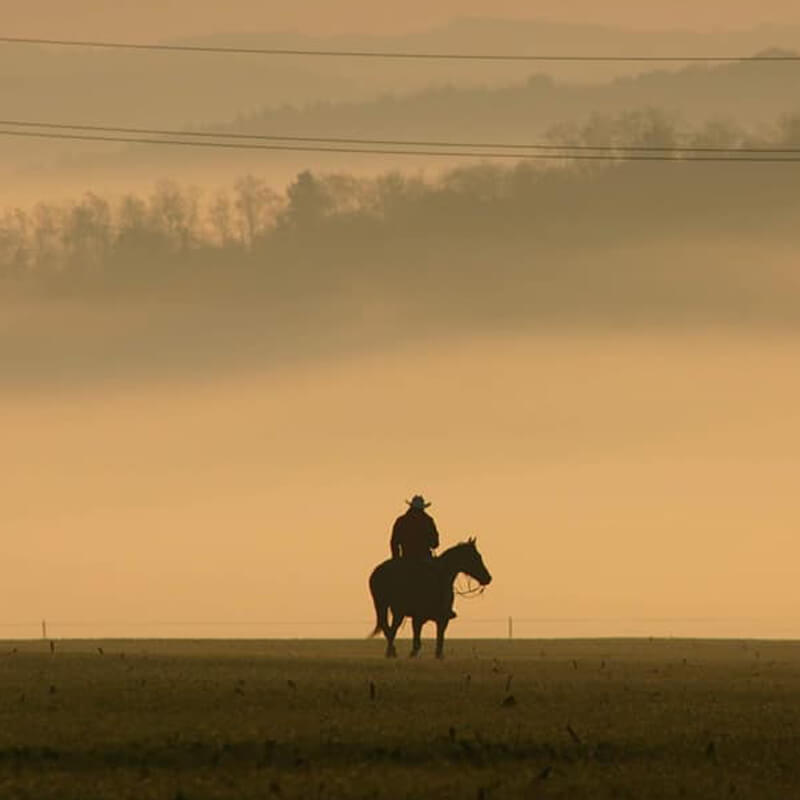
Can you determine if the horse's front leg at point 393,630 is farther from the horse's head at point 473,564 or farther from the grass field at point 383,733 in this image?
the grass field at point 383,733

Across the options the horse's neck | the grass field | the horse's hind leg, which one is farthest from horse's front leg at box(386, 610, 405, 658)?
the grass field

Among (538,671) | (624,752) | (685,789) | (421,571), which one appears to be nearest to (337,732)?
(624,752)

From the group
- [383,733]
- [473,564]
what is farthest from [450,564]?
[383,733]

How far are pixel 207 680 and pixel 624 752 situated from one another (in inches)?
436

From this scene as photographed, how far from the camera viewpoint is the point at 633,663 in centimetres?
5856

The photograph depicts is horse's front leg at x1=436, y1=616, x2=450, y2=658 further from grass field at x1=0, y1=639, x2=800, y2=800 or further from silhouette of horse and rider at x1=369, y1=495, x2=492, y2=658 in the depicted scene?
grass field at x1=0, y1=639, x2=800, y2=800

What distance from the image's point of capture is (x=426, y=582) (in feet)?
192

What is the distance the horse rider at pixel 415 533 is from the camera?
192ft

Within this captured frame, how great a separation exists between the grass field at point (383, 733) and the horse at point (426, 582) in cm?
890

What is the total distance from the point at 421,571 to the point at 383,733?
79.6ft

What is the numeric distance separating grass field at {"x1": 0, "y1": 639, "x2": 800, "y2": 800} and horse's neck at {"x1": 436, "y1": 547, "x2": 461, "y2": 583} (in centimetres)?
903

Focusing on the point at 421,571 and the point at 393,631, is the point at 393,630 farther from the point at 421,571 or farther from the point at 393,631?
the point at 421,571

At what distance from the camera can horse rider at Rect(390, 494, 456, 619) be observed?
58.5 meters

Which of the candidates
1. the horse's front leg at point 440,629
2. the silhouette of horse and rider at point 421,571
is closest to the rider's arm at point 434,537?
the silhouette of horse and rider at point 421,571
